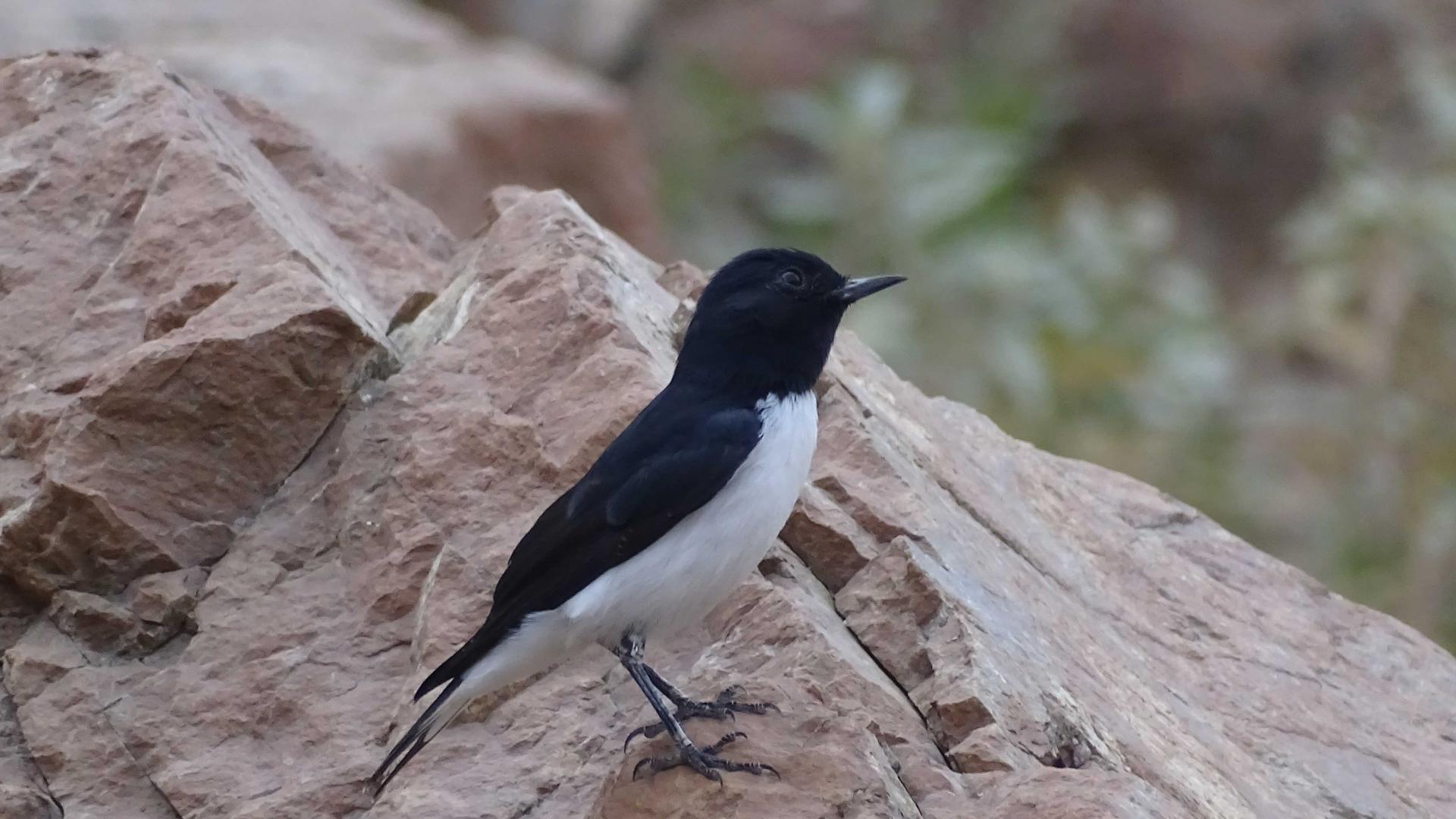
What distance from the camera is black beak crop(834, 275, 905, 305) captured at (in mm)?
4918

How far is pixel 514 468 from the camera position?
201 inches

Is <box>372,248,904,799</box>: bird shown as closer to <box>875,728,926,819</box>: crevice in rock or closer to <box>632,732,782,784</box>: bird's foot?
<box>632,732,782,784</box>: bird's foot

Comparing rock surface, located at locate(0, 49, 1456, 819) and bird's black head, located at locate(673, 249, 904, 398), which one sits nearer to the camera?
rock surface, located at locate(0, 49, 1456, 819)

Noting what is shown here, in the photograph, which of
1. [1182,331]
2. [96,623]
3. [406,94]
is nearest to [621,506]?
[96,623]

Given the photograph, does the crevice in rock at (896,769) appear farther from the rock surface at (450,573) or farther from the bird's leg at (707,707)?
the bird's leg at (707,707)

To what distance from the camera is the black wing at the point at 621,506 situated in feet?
14.5

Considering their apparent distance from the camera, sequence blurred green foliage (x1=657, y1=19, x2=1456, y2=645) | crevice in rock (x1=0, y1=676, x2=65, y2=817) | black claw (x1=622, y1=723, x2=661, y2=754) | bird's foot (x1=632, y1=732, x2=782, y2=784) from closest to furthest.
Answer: bird's foot (x1=632, y1=732, x2=782, y2=784), black claw (x1=622, y1=723, x2=661, y2=754), crevice in rock (x1=0, y1=676, x2=65, y2=817), blurred green foliage (x1=657, y1=19, x2=1456, y2=645)

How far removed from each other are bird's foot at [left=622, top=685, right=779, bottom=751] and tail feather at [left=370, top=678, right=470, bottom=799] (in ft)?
1.48

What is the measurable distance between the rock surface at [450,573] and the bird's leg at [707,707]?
0.19 feet

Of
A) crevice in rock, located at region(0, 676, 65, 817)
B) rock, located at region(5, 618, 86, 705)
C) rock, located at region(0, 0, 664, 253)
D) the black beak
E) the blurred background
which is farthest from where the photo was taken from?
rock, located at region(0, 0, 664, 253)

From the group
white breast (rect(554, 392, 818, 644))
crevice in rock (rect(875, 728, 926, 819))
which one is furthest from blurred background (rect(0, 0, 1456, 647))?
crevice in rock (rect(875, 728, 926, 819))

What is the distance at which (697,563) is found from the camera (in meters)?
4.40

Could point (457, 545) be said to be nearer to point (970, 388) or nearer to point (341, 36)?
point (970, 388)

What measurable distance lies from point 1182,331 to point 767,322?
20.9ft
